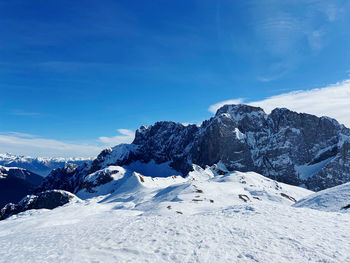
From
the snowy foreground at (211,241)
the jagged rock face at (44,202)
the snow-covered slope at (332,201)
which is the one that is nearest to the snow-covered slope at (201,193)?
the snow-covered slope at (332,201)

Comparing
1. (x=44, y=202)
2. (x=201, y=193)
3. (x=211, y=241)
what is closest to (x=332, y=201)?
(x=211, y=241)

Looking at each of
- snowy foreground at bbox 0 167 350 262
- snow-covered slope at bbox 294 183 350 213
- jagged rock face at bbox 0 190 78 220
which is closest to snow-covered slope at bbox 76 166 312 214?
snow-covered slope at bbox 294 183 350 213

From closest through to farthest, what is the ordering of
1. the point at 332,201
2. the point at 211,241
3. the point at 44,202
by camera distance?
the point at 211,241 < the point at 332,201 < the point at 44,202

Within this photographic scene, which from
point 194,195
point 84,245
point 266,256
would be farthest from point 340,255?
point 194,195

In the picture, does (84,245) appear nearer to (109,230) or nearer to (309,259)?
(109,230)

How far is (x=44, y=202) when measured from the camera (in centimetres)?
12488

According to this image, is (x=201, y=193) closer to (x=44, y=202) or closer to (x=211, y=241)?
(x=211, y=241)

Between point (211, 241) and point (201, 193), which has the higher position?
point (211, 241)

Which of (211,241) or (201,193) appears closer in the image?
(211,241)

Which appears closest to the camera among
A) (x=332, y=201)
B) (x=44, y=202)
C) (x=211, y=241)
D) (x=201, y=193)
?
(x=211, y=241)

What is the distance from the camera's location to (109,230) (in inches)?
763

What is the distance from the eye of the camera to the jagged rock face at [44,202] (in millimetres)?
122312

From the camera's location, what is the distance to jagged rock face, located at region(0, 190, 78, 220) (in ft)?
401

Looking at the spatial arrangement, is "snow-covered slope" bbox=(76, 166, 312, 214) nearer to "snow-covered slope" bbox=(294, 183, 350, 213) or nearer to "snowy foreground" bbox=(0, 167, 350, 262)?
"snow-covered slope" bbox=(294, 183, 350, 213)
